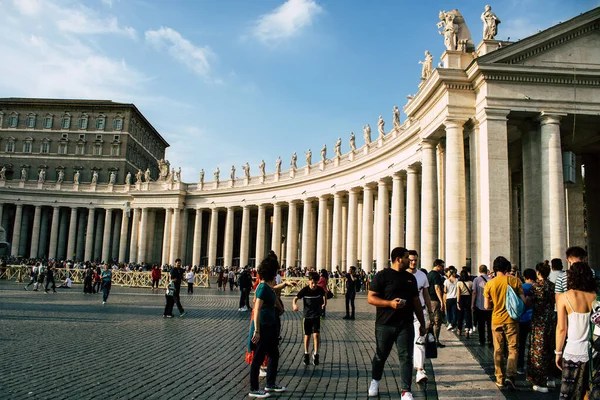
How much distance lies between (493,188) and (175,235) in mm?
52255

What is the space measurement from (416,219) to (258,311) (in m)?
27.4

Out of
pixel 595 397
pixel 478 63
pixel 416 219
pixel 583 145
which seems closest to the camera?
pixel 595 397

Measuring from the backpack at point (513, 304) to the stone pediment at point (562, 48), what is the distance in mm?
16386

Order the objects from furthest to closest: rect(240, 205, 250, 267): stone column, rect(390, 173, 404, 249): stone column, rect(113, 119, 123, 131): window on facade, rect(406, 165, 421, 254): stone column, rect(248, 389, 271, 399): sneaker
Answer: rect(113, 119, 123, 131): window on facade → rect(240, 205, 250, 267): stone column → rect(390, 173, 404, 249): stone column → rect(406, 165, 421, 254): stone column → rect(248, 389, 271, 399): sneaker

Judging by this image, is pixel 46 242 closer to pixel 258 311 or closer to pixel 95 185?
pixel 95 185

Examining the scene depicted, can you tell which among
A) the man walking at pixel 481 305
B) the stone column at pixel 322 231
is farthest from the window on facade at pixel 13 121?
the man walking at pixel 481 305

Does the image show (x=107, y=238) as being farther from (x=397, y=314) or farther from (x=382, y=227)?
(x=397, y=314)

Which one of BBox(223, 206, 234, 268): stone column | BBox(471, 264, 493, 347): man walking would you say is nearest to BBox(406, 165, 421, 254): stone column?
BBox(471, 264, 493, 347): man walking

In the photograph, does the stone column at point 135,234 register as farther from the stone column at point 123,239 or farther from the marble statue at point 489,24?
the marble statue at point 489,24

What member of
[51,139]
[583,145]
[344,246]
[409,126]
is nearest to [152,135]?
[51,139]

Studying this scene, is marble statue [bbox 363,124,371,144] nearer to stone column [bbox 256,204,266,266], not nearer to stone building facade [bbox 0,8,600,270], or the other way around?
stone building facade [bbox 0,8,600,270]

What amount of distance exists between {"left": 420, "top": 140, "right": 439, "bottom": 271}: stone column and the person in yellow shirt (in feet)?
60.1

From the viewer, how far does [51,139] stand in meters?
84.3

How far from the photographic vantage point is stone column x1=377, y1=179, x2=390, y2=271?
3853cm
